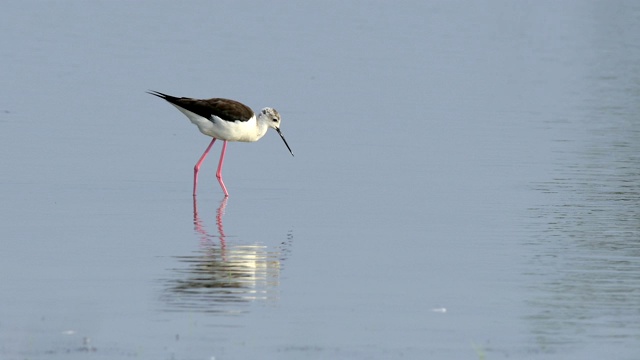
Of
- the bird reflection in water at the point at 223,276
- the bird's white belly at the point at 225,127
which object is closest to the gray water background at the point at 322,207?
the bird reflection in water at the point at 223,276

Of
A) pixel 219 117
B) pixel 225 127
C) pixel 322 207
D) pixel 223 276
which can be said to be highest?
pixel 219 117

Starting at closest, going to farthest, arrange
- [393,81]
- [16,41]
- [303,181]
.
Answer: [303,181], [393,81], [16,41]

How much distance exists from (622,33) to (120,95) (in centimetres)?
1989

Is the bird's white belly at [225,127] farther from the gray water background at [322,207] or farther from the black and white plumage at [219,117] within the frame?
the gray water background at [322,207]

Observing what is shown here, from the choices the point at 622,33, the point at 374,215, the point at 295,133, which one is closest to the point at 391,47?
the point at 622,33

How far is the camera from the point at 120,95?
2319cm

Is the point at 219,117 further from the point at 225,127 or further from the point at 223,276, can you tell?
the point at 223,276

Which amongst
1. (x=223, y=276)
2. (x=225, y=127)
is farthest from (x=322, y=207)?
(x=223, y=276)

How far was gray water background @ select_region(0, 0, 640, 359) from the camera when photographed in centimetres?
978

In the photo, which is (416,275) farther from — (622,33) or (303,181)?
(622,33)

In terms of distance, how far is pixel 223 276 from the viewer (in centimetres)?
1127

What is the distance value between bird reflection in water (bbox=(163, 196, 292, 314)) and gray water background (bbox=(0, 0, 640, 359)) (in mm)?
32

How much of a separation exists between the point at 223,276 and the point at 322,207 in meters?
3.63

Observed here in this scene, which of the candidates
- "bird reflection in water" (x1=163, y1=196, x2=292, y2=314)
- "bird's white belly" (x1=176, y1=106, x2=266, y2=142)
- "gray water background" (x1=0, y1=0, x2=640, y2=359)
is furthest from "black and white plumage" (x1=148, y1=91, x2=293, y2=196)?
"bird reflection in water" (x1=163, y1=196, x2=292, y2=314)
